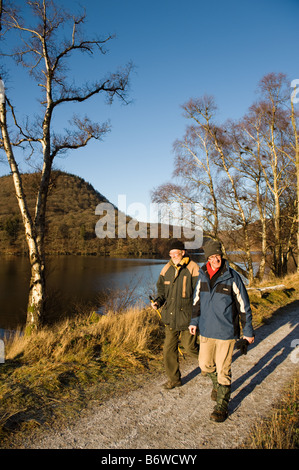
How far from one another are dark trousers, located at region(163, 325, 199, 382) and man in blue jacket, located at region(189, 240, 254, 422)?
45 centimetres

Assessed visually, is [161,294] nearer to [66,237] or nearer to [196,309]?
[196,309]

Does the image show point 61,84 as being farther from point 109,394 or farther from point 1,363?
point 109,394

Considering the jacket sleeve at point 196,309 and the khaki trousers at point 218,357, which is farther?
the jacket sleeve at point 196,309

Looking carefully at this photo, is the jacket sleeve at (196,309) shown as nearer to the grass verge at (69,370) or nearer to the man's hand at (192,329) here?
the man's hand at (192,329)

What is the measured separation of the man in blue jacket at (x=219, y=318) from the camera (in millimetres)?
3574

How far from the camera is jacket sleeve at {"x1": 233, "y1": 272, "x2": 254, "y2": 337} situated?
11.9 feet

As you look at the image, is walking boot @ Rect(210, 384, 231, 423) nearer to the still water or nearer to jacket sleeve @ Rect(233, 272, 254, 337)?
jacket sleeve @ Rect(233, 272, 254, 337)

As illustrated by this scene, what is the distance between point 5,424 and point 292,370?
4135mm

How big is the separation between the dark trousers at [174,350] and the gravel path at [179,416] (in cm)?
21

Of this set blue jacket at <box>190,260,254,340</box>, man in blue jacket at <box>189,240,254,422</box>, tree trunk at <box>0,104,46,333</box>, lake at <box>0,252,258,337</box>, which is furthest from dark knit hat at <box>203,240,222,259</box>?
lake at <box>0,252,258,337</box>

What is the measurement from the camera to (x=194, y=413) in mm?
3480

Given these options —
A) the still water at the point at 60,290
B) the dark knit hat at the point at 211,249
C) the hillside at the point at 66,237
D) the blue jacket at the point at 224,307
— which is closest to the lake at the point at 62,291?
the still water at the point at 60,290

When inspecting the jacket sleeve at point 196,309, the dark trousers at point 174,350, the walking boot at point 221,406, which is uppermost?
the jacket sleeve at point 196,309

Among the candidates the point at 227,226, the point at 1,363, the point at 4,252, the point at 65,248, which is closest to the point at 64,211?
the point at 65,248
